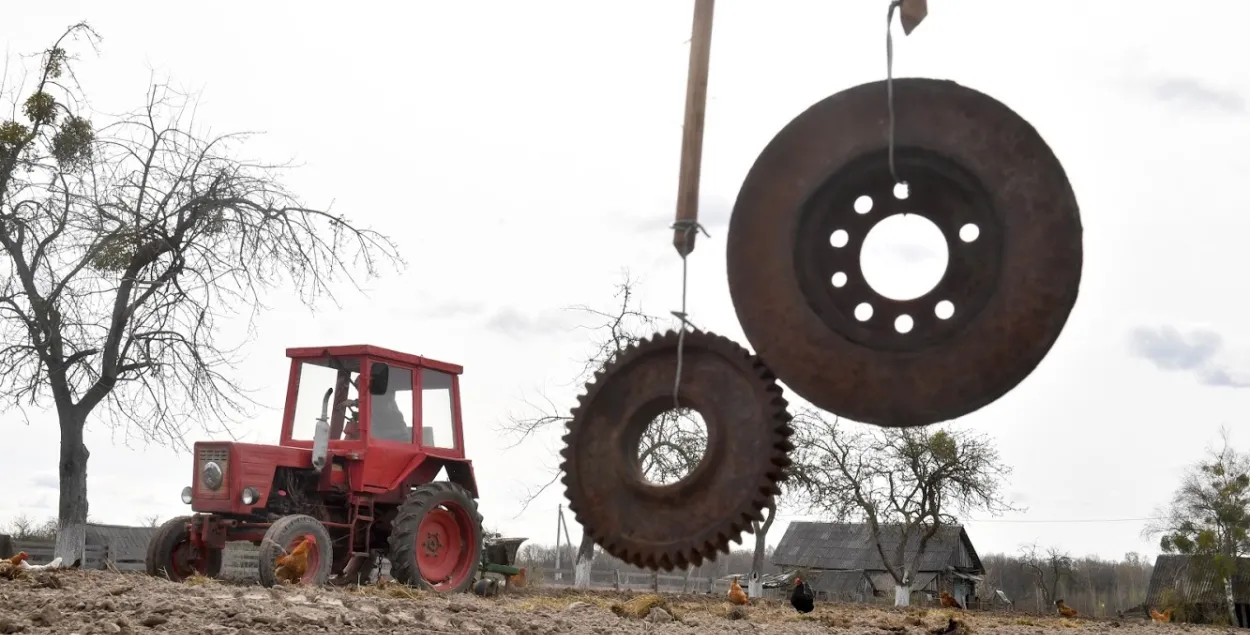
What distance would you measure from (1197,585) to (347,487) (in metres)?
38.9

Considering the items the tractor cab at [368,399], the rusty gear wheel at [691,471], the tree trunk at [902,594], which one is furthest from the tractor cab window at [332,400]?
the tree trunk at [902,594]

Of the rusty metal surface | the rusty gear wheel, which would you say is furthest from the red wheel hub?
the rusty metal surface

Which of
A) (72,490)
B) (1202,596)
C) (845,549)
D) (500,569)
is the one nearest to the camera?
(500,569)

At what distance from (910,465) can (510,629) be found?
81.4 feet

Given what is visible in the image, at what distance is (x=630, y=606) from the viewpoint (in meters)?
9.56

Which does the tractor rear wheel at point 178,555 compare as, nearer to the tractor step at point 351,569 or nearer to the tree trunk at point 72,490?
the tractor step at point 351,569

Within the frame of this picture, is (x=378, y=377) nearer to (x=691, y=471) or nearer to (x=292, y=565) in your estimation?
(x=292, y=565)

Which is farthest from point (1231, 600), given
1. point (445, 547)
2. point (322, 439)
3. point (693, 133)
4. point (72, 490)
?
point (693, 133)

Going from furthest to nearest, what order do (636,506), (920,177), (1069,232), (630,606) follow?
1. (630,606)
2. (636,506)
3. (920,177)
4. (1069,232)

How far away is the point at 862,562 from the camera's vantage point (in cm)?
4522

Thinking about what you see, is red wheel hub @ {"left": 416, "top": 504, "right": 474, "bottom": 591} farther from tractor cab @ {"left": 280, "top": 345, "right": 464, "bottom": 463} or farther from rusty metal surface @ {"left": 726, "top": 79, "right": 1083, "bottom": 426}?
rusty metal surface @ {"left": 726, "top": 79, "right": 1083, "bottom": 426}

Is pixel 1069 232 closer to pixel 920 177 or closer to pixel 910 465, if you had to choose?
pixel 920 177

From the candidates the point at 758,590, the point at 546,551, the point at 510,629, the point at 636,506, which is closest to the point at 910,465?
the point at 758,590

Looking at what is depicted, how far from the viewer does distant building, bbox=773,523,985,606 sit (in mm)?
43781
